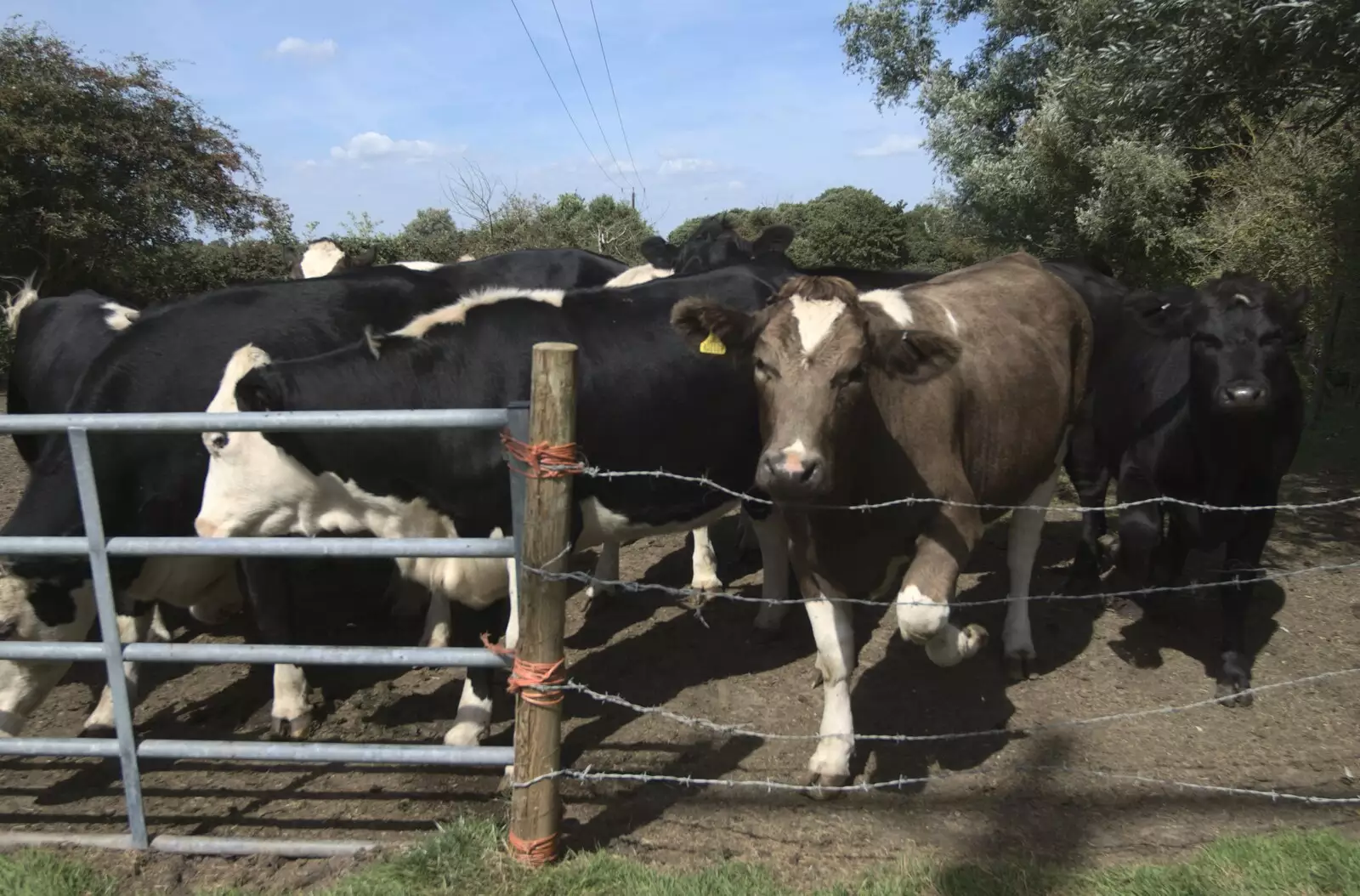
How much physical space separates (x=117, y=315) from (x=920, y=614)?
21.0 ft

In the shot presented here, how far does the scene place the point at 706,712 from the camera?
4.64 meters

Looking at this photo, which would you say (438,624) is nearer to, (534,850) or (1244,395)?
(534,850)

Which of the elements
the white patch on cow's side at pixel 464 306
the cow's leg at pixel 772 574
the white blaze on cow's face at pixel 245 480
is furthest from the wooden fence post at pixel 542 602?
the cow's leg at pixel 772 574

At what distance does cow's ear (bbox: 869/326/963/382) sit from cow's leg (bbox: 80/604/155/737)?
11.6 ft

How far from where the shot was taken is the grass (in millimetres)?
3006

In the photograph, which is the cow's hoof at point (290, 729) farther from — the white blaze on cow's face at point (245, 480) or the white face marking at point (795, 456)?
the white face marking at point (795, 456)

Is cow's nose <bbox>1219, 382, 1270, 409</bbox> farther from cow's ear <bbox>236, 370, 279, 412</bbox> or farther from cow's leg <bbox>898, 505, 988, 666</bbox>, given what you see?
cow's ear <bbox>236, 370, 279, 412</bbox>

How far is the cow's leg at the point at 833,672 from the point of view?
12.4 feet

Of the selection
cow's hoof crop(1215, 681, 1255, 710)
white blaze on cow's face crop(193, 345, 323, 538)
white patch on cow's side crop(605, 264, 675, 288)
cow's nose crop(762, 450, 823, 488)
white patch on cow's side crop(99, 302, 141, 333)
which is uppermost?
white patch on cow's side crop(605, 264, 675, 288)

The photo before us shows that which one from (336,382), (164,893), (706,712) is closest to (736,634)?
(706,712)

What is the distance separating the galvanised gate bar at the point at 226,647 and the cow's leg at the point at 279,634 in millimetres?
1142

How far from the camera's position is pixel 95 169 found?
779 inches

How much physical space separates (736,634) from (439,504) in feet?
7.26

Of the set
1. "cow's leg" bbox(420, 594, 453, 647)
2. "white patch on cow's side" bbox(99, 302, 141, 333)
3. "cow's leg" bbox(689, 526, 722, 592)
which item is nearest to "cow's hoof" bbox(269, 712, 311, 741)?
"cow's leg" bbox(420, 594, 453, 647)
